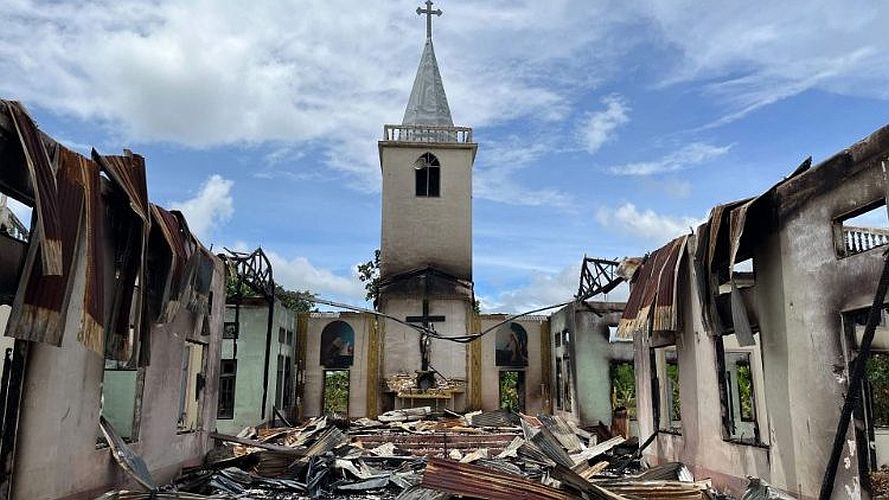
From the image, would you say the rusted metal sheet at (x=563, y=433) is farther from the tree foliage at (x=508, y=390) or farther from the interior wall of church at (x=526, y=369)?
the tree foliage at (x=508, y=390)

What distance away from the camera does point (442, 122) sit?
1078 inches

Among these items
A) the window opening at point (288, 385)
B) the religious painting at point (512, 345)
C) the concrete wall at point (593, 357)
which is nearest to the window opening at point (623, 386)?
the concrete wall at point (593, 357)

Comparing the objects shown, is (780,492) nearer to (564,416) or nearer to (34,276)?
(34,276)

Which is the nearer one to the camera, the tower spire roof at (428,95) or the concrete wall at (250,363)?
the concrete wall at (250,363)

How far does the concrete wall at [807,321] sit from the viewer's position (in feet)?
24.7

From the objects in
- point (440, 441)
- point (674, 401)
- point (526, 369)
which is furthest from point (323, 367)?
point (674, 401)

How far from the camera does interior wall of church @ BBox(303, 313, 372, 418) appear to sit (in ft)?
76.8

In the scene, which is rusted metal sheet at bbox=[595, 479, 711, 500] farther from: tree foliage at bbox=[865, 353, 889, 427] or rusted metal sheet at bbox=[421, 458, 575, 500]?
tree foliage at bbox=[865, 353, 889, 427]

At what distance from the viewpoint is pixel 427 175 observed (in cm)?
2569

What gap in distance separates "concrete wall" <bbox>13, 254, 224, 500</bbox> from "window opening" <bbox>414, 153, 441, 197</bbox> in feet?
47.5

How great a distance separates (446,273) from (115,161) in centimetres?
1664

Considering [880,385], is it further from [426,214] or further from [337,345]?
[337,345]

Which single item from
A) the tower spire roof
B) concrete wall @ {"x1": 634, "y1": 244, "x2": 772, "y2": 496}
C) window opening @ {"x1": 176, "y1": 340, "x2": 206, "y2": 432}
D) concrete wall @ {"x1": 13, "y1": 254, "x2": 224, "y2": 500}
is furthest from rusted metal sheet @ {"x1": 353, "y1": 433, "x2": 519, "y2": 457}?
the tower spire roof

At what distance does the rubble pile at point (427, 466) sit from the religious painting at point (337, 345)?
4753mm
